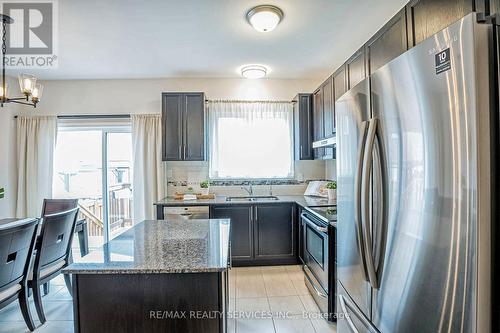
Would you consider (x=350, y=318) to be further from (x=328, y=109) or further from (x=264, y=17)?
(x=264, y=17)

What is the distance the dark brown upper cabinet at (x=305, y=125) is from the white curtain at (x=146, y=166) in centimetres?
211

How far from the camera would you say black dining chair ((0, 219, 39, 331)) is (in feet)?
6.31

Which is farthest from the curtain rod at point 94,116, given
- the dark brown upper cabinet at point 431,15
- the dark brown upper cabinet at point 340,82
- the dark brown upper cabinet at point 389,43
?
the dark brown upper cabinet at point 431,15

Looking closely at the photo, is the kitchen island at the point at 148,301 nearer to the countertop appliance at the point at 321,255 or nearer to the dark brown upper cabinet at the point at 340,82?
the countertop appliance at the point at 321,255

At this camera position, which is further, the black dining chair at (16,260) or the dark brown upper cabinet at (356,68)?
the dark brown upper cabinet at (356,68)

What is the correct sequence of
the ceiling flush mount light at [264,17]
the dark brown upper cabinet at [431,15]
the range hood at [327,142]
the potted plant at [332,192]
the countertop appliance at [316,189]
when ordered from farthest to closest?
the countertop appliance at [316,189] → the potted plant at [332,192] → the range hood at [327,142] → the ceiling flush mount light at [264,17] → the dark brown upper cabinet at [431,15]

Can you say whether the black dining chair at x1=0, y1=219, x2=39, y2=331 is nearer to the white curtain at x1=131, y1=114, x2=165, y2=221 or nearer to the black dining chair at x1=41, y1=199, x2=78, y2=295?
the black dining chair at x1=41, y1=199, x2=78, y2=295

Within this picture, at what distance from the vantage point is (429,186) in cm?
93

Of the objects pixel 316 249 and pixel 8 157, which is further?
pixel 8 157

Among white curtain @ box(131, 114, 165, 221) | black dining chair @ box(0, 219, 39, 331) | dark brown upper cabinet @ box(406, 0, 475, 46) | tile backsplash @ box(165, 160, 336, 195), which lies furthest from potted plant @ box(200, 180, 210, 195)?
dark brown upper cabinet @ box(406, 0, 475, 46)

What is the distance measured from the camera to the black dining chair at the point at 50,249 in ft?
7.64

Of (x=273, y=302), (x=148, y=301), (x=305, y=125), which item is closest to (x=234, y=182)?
(x=305, y=125)

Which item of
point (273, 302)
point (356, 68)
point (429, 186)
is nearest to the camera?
point (429, 186)

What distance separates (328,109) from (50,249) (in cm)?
322
